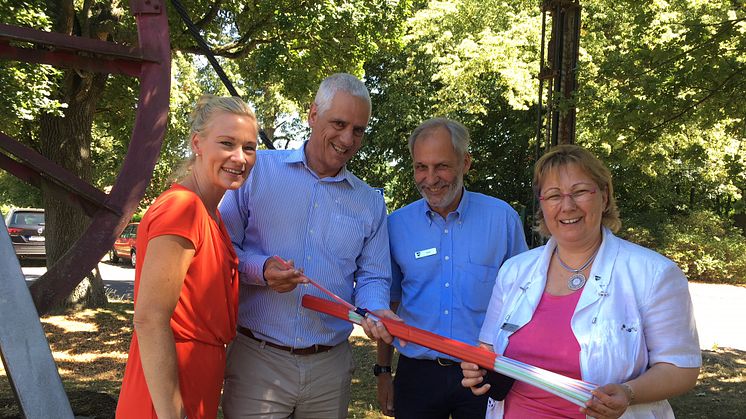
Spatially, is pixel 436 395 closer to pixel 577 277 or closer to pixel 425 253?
pixel 425 253

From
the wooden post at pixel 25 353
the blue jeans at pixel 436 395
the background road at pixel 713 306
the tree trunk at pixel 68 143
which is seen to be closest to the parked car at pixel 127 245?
the background road at pixel 713 306

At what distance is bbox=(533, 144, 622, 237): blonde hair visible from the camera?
254 cm

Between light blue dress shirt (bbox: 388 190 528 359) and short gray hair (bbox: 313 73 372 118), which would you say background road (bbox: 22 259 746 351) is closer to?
light blue dress shirt (bbox: 388 190 528 359)

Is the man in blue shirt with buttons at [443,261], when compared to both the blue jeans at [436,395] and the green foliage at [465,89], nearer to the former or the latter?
the blue jeans at [436,395]

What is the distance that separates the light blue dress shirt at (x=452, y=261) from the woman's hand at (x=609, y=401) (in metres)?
1.08

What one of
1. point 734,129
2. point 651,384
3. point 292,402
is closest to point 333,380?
point 292,402

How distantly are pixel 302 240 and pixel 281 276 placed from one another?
1.17 ft

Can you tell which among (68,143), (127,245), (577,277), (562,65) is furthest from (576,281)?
(127,245)

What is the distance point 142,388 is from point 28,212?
22.1 m

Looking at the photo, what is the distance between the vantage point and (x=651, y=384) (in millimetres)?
2244

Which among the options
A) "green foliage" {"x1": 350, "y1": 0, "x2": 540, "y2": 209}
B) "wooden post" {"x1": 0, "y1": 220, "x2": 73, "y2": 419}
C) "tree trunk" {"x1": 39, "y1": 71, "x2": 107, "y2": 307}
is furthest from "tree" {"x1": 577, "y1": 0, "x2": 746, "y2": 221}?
"green foliage" {"x1": 350, "y1": 0, "x2": 540, "y2": 209}

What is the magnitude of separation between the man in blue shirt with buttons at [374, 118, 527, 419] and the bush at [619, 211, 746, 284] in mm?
18471

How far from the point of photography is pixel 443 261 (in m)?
3.26

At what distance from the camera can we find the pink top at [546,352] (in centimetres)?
241
